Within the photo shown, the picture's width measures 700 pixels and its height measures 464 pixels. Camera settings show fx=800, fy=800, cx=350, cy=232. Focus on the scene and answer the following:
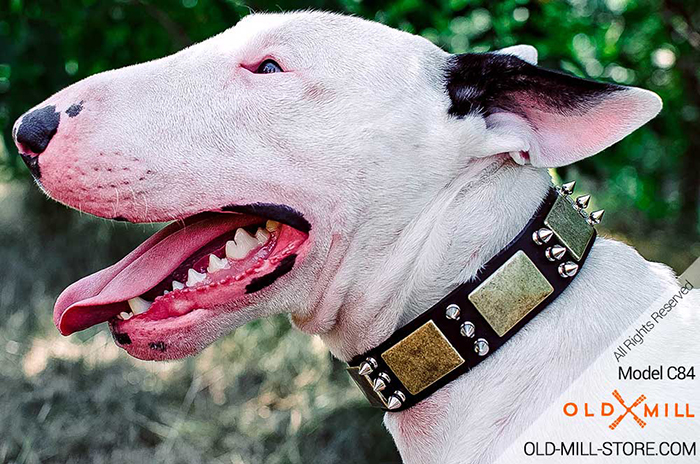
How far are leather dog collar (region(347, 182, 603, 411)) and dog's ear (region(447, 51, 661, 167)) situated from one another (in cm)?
19

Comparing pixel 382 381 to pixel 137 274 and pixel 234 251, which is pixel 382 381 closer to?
pixel 234 251

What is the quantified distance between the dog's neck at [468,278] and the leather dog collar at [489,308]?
0.04 m

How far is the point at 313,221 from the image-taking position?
199 cm

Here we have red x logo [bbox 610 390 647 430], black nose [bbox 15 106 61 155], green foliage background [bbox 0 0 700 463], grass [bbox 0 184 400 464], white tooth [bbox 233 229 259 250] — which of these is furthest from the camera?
grass [bbox 0 184 400 464]

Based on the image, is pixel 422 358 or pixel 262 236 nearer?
pixel 422 358

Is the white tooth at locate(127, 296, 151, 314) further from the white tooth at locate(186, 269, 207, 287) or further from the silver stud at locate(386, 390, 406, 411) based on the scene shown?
the silver stud at locate(386, 390, 406, 411)

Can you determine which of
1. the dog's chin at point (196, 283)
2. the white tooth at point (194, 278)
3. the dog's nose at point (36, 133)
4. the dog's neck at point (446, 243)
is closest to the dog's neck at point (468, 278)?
the dog's neck at point (446, 243)

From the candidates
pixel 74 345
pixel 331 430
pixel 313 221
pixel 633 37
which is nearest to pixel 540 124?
A: pixel 313 221

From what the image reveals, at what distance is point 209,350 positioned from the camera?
4.88 m

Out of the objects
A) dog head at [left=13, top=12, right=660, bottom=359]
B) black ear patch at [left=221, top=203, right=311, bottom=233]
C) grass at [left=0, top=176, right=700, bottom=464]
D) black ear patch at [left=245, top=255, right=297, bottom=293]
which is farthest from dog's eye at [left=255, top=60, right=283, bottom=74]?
grass at [left=0, top=176, right=700, bottom=464]

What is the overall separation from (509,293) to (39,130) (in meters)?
1.19

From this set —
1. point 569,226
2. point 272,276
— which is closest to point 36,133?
point 272,276

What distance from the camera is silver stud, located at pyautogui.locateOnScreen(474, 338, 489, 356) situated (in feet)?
6.02

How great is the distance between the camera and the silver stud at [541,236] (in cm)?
185
